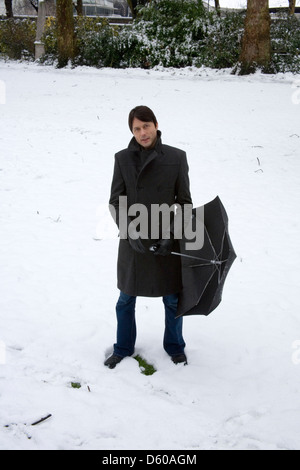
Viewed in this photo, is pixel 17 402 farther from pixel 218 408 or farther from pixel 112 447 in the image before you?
pixel 218 408

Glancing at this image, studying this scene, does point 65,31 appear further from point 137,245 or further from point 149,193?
point 137,245

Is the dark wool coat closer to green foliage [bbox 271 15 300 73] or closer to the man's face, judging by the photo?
the man's face

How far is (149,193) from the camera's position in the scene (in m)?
2.92

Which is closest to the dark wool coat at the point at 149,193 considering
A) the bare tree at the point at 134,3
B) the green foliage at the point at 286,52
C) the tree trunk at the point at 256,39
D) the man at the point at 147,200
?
the man at the point at 147,200

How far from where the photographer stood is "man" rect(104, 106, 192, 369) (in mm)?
2854

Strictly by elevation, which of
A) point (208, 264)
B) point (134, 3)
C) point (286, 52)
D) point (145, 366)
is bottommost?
point (145, 366)

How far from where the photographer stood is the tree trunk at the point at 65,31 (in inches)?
577

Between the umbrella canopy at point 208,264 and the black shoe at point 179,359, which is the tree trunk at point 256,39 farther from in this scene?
the black shoe at point 179,359

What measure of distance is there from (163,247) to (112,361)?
3.59 ft

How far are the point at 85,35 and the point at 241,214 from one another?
1238 cm

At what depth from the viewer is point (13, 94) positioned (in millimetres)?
12820

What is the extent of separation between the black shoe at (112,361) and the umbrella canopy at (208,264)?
2.36 ft

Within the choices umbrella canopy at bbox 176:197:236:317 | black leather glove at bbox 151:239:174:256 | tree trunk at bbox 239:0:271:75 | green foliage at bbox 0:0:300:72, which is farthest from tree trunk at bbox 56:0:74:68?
black leather glove at bbox 151:239:174:256

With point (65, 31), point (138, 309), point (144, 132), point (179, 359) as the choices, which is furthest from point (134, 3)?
point (179, 359)
